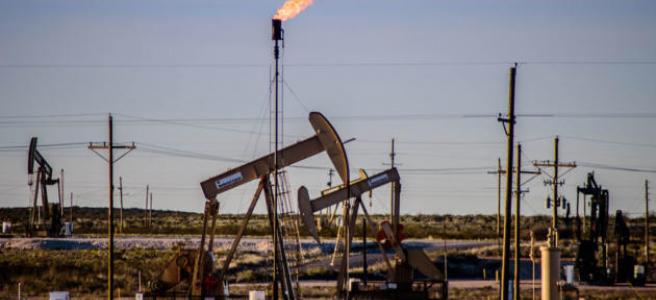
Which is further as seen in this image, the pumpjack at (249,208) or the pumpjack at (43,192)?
the pumpjack at (43,192)

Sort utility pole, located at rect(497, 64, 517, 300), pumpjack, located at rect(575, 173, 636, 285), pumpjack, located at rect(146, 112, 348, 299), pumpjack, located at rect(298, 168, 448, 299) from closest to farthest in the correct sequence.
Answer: utility pole, located at rect(497, 64, 517, 300)
pumpjack, located at rect(146, 112, 348, 299)
pumpjack, located at rect(298, 168, 448, 299)
pumpjack, located at rect(575, 173, 636, 285)

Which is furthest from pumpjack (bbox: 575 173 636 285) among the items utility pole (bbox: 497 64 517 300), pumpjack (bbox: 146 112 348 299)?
utility pole (bbox: 497 64 517 300)

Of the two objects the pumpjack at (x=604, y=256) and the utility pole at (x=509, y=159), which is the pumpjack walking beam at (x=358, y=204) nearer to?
the utility pole at (x=509, y=159)

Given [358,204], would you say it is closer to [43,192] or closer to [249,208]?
[249,208]

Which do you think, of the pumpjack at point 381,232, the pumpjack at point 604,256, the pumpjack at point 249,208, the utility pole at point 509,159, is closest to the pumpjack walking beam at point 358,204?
the pumpjack at point 381,232

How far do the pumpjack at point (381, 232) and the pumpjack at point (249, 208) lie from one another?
1658mm

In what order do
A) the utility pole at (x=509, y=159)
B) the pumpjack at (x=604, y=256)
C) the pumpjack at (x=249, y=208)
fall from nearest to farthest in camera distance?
the utility pole at (x=509, y=159)
the pumpjack at (x=249, y=208)
the pumpjack at (x=604, y=256)

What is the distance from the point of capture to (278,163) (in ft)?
124

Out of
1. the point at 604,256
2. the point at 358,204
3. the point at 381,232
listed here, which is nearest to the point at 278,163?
the point at 358,204

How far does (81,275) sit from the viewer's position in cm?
5450

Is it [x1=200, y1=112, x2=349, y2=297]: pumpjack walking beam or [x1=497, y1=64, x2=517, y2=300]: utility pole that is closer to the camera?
[x1=497, y1=64, x2=517, y2=300]: utility pole

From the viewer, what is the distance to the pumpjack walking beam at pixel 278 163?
3788 centimetres

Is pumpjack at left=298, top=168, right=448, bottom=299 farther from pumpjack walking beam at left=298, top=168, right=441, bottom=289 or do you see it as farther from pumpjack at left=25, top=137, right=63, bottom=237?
pumpjack at left=25, top=137, right=63, bottom=237

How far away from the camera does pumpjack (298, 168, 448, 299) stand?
40031 mm
